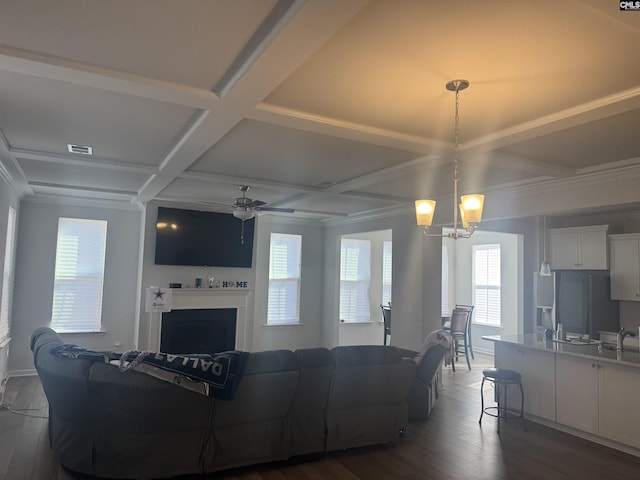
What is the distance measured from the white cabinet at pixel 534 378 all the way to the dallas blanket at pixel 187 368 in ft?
10.6

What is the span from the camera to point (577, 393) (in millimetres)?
4469

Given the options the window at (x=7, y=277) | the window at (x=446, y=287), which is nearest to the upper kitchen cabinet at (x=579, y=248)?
the window at (x=446, y=287)

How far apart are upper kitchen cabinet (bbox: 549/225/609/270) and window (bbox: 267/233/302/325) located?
453cm

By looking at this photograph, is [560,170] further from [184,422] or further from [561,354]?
[184,422]

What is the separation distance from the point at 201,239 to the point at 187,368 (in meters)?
4.25

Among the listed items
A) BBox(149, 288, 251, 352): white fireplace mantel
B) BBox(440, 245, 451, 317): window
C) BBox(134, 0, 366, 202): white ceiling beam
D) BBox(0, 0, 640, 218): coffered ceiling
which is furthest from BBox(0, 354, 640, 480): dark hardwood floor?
BBox(440, 245, 451, 317): window

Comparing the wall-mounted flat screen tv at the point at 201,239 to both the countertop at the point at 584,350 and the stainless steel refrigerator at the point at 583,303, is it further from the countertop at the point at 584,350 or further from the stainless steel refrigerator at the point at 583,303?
the stainless steel refrigerator at the point at 583,303

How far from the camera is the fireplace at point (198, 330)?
7.11 metres

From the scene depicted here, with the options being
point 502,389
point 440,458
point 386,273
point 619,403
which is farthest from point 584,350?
point 386,273

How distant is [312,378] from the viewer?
3734 mm

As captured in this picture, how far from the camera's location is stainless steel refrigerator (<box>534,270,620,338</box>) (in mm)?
5789

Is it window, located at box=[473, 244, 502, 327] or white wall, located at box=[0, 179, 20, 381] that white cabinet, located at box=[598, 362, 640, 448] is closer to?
window, located at box=[473, 244, 502, 327]

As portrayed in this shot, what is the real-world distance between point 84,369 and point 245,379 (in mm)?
1152

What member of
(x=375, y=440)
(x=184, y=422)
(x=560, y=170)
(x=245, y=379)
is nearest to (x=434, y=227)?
(x=560, y=170)
